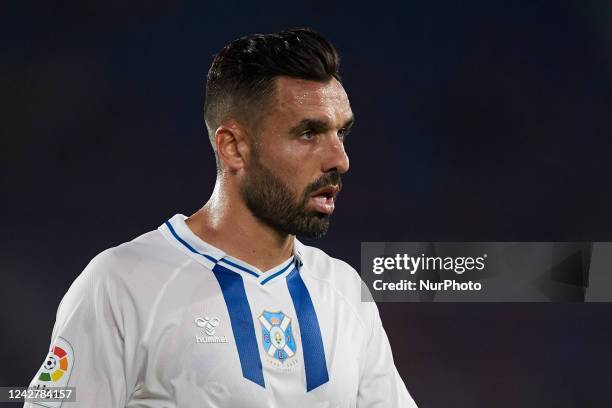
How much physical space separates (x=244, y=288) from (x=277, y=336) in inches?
4.5

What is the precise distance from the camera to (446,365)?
335 centimetres

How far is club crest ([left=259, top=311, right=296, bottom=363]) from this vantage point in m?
1.79

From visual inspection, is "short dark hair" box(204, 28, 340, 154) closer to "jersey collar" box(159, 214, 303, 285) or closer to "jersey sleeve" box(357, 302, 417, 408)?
"jersey collar" box(159, 214, 303, 285)

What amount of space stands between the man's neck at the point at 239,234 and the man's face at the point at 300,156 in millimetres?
48

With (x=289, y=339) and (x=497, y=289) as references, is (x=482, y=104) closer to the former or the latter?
(x=497, y=289)

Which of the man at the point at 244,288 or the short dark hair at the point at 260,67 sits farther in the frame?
the short dark hair at the point at 260,67

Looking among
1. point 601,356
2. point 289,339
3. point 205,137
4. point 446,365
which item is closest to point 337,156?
point 289,339

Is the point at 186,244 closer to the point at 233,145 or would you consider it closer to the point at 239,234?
the point at 239,234

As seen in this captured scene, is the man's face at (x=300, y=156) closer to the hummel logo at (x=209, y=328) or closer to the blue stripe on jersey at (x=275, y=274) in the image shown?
the blue stripe on jersey at (x=275, y=274)

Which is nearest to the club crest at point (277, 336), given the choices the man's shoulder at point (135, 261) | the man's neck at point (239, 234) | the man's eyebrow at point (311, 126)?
the man's neck at point (239, 234)

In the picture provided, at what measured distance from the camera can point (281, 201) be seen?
1.80 m

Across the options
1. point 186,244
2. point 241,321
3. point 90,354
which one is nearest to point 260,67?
point 186,244

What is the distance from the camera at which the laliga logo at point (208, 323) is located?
5.76ft

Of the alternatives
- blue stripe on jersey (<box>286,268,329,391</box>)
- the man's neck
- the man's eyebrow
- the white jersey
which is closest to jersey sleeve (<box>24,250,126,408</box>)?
the white jersey
